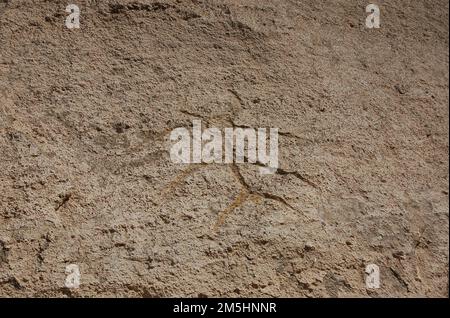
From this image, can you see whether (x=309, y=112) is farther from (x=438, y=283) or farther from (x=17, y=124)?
(x=17, y=124)

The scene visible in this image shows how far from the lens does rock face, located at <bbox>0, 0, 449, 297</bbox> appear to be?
3.37 ft

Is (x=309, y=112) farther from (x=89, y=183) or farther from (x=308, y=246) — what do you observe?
(x=89, y=183)

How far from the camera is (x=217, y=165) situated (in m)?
1.10

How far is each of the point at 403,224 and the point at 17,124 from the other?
0.91 meters

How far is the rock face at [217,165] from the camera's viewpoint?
1.03 m

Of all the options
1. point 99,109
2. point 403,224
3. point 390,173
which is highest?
point 99,109

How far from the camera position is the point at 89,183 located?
3.45 feet

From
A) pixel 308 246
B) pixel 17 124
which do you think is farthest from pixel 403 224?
pixel 17 124

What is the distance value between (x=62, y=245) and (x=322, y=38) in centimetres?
79

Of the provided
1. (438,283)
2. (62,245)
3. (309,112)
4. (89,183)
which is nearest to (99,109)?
(89,183)

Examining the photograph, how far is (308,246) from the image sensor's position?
1079 millimetres

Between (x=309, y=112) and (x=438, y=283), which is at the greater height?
(x=309, y=112)

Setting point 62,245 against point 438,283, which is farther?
point 438,283

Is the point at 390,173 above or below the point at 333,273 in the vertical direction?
above
